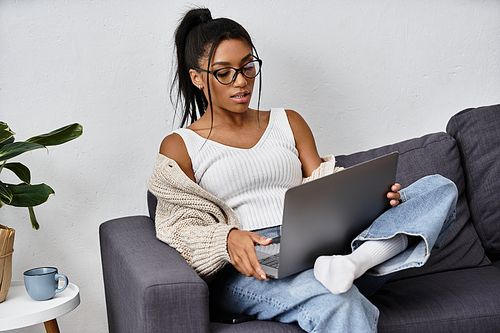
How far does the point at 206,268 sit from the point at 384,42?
4.12ft

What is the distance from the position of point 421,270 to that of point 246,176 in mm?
602

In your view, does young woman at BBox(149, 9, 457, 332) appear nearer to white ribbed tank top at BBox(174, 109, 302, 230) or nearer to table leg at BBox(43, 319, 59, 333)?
white ribbed tank top at BBox(174, 109, 302, 230)

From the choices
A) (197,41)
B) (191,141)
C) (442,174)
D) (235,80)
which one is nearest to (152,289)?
(191,141)

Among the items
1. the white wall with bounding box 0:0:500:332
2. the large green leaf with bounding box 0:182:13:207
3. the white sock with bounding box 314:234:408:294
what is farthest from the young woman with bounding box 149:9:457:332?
the large green leaf with bounding box 0:182:13:207

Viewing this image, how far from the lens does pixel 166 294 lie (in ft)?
3.19

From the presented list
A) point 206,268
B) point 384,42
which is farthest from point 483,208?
point 206,268

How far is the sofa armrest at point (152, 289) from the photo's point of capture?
3.19 ft

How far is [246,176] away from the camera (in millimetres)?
1362

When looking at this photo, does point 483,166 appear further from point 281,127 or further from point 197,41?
point 197,41

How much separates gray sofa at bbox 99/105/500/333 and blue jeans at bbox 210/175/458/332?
2.3 inches

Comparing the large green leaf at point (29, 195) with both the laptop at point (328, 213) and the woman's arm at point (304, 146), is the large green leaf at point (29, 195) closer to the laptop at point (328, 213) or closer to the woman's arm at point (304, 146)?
the laptop at point (328, 213)

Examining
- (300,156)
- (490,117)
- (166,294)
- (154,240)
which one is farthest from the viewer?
(490,117)

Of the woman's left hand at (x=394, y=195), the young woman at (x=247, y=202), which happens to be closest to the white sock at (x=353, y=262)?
the young woman at (x=247, y=202)

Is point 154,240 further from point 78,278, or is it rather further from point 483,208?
point 483,208
